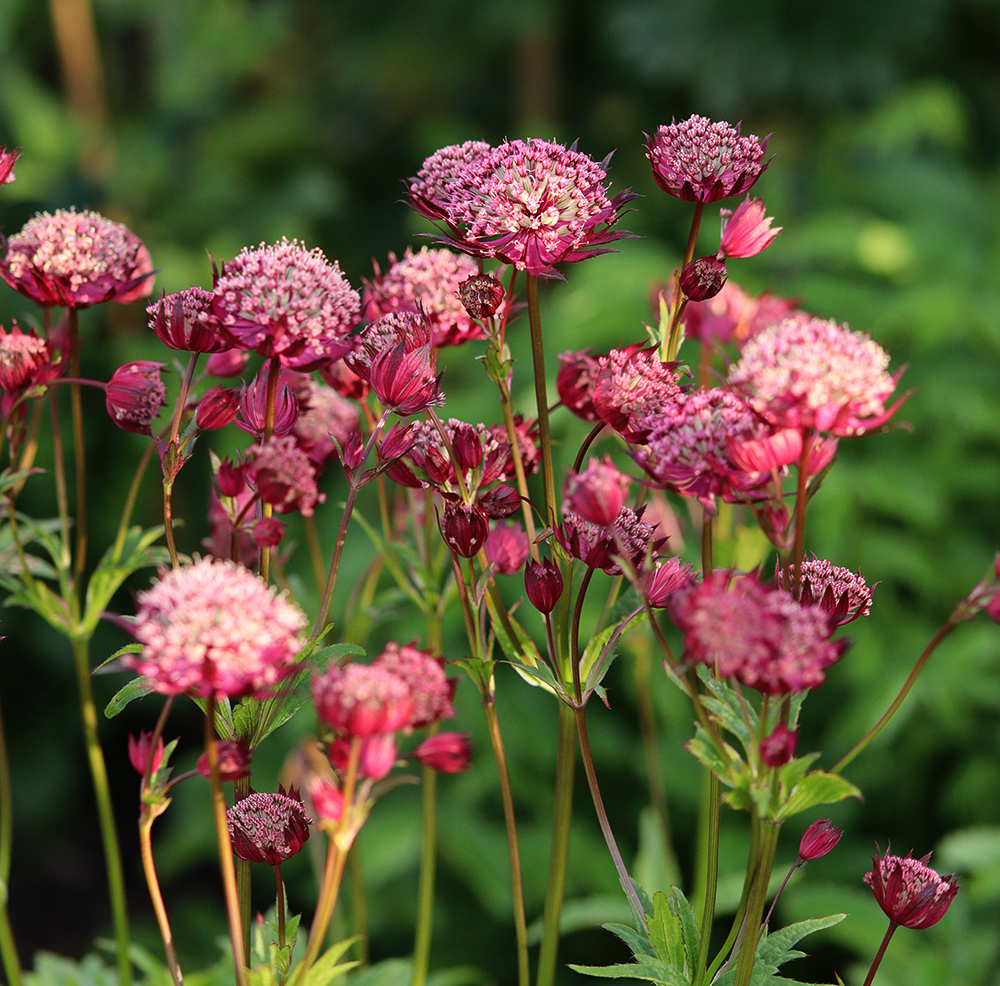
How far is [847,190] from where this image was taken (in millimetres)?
2387

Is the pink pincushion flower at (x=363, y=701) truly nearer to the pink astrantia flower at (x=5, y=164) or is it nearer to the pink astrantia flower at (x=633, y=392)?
the pink astrantia flower at (x=633, y=392)

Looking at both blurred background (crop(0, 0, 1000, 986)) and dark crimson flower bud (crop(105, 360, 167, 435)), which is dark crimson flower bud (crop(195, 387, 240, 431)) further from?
blurred background (crop(0, 0, 1000, 986))

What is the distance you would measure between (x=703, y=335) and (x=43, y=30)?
2.96 m

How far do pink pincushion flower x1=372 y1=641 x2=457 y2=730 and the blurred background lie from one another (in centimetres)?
52

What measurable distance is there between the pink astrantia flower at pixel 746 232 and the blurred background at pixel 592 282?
0.57 m

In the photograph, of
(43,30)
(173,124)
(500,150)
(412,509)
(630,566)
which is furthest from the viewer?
(43,30)

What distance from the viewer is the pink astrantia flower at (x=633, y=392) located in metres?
0.50

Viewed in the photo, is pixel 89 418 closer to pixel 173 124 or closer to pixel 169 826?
pixel 173 124

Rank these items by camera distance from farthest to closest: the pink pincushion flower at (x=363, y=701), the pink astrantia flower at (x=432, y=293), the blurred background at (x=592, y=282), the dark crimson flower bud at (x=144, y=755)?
1. the blurred background at (x=592, y=282)
2. the pink astrantia flower at (x=432, y=293)
3. the dark crimson flower bud at (x=144, y=755)
4. the pink pincushion flower at (x=363, y=701)

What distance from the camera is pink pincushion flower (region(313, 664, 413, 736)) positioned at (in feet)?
1.24

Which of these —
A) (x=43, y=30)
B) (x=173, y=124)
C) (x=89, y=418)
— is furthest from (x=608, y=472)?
(x=43, y=30)

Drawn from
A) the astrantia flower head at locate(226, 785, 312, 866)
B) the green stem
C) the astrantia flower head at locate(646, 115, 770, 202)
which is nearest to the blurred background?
the green stem

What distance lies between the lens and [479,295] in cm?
51

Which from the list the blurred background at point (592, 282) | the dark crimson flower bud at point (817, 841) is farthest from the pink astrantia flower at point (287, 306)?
the blurred background at point (592, 282)
